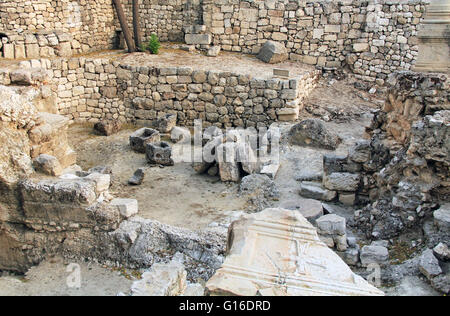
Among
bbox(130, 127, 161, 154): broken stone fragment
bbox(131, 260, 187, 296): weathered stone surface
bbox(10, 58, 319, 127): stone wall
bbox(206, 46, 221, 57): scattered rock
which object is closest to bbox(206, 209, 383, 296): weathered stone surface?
bbox(131, 260, 187, 296): weathered stone surface

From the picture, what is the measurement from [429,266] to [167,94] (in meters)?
8.93

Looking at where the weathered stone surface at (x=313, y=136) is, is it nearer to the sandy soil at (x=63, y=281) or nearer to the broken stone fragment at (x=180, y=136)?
the broken stone fragment at (x=180, y=136)

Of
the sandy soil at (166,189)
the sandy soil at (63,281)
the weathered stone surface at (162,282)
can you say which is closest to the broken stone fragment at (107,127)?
the sandy soil at (166,189)

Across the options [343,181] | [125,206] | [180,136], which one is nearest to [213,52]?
[180,136]

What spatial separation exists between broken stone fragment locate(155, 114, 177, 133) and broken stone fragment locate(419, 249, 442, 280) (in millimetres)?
7908

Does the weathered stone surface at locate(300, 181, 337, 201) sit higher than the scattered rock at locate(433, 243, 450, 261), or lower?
lower

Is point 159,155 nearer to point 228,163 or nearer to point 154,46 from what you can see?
point 228,163

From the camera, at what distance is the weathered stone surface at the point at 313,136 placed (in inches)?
399

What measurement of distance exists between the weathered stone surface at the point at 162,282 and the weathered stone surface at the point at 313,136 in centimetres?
628

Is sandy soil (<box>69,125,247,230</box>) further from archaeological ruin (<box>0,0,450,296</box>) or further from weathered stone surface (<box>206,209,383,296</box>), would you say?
weathered stone surface (<box>206,209,383,296</box>)

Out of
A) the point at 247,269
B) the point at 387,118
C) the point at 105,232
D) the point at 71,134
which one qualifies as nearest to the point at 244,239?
the point at 247,269

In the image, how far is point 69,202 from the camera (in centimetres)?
612

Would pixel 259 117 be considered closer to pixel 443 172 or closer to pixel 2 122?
pixel 443 172

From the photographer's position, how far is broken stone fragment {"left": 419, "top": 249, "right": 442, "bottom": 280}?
5191 millimetres
